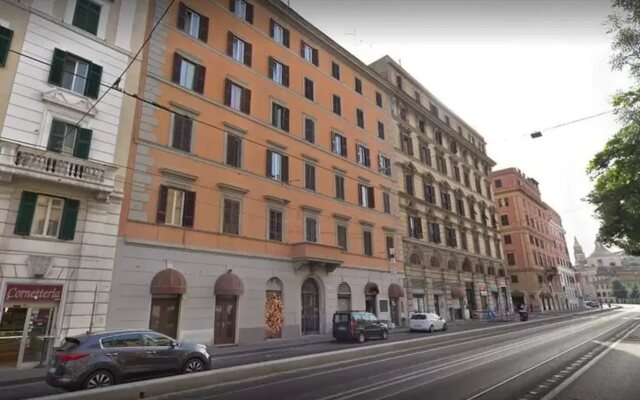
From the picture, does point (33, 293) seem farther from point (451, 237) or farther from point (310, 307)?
point (451, 237)

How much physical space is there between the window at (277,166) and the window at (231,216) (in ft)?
11.1

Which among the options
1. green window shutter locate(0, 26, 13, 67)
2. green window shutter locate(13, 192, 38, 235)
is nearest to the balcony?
green window shutter locate(13, 192, 38, 235)

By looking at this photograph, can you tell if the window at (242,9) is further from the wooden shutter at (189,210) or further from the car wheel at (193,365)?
the car wheel at (193,365)

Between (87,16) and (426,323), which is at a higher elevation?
(87,16)

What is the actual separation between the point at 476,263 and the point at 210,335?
116 ft

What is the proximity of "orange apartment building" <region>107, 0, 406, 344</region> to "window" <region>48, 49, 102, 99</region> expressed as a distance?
2.21 meters

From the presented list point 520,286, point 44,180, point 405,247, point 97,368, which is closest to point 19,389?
point 97,368

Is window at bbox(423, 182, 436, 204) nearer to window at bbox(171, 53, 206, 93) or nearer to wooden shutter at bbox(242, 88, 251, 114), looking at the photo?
wooden shutter at bbox(242, 88, 251, 114)

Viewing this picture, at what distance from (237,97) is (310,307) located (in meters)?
14.7

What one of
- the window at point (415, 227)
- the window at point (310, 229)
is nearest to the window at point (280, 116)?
the window at point (310, 229)

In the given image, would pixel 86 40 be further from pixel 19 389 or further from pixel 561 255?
pixel 561 255

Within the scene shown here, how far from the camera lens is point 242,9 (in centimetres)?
2594

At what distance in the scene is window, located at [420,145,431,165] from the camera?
40.8m

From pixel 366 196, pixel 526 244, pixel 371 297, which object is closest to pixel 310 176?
pixel 366 196
